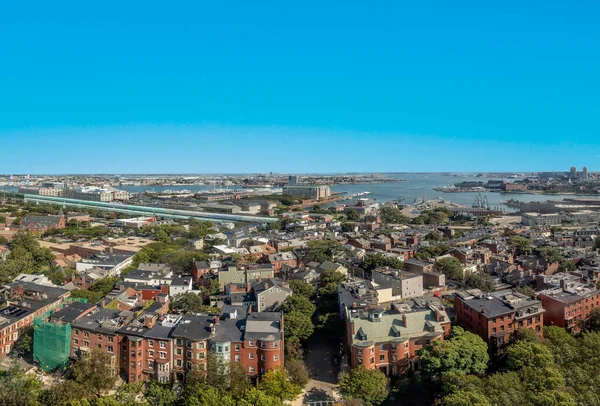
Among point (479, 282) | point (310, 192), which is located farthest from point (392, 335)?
point (310, 192)

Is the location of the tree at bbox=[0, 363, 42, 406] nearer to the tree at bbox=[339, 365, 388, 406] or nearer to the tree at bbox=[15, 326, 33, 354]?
the tree at bbox=[15, 326, 33, 354]

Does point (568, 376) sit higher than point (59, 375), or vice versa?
point (568, 376)

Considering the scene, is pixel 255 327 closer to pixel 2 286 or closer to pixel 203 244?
pixel 2 286

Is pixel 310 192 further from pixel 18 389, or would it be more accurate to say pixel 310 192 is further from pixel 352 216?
pixel 18 389

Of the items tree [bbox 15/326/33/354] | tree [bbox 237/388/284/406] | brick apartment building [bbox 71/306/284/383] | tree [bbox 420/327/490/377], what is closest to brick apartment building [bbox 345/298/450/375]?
tree [bbox 420/327/490/377]

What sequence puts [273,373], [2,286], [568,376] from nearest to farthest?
[568,376]
[273,373]
[2,286]

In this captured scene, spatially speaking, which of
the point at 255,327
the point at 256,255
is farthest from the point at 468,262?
the point at 255,327

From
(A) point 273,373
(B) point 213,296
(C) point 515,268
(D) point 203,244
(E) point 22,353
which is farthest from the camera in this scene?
(D) point 203,244
